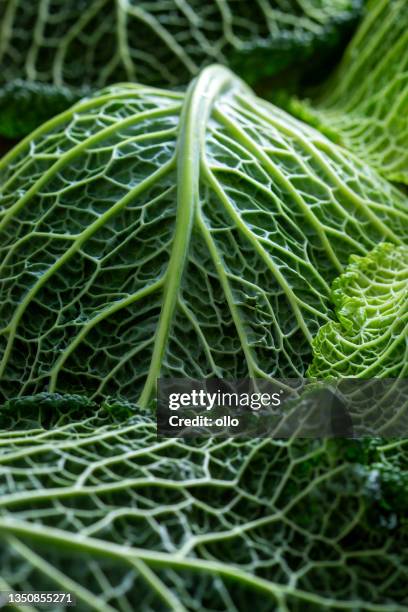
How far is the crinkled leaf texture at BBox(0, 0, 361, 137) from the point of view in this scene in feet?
11.2

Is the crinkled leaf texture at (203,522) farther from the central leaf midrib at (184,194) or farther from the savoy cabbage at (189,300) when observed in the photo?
the central leaf midrib at (184,194)

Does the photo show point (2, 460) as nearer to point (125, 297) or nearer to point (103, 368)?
point (103, 368)

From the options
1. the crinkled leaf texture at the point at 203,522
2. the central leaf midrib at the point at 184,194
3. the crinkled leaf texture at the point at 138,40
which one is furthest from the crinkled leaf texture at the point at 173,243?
the crinkled leaf texture at the point at 138,40

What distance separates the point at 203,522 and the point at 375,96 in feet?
7.66

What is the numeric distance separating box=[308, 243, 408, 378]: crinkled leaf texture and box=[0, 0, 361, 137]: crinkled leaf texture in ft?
4.74

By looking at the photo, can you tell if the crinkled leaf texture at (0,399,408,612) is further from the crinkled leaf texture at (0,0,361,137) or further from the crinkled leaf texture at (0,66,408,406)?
the crinkled leaf texture at (0,0,361,137)

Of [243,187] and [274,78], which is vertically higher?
[274,78]

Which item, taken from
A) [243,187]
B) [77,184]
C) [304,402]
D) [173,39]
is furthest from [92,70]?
[304,402]

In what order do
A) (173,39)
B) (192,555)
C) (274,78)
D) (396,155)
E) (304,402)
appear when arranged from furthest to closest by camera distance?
(274,78), (173,39), (396,155), (304,402), (192,555)

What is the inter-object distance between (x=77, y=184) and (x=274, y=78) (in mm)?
1575

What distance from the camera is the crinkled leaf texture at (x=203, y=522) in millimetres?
1580

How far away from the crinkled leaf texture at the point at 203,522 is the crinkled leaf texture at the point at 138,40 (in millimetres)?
2069

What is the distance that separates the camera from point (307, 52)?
11.6 feet

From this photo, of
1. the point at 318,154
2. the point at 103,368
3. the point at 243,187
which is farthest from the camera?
the point at 318,154
